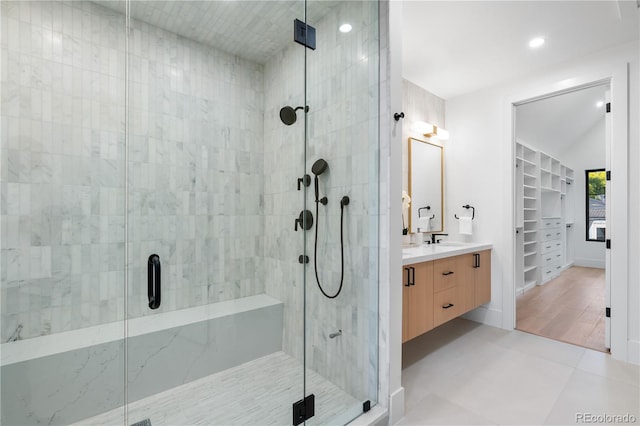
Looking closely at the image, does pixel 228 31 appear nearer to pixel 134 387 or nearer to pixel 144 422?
pixel 134 387

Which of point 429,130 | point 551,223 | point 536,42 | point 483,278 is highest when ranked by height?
point 536,42

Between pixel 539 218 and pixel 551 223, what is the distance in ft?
2.91

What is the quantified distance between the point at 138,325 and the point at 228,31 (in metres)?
1.88

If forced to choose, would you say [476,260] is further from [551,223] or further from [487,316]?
[551,223]

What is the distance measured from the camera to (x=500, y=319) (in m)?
3.13

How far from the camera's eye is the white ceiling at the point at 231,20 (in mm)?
1802

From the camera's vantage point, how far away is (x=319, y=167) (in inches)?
71.1

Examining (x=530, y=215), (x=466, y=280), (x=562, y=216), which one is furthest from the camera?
(x=562, y=216)

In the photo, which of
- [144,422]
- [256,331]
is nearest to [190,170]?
[256,331]

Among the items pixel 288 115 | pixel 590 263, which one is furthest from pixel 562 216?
pixel 288 115

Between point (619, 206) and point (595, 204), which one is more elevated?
point (595, 204)

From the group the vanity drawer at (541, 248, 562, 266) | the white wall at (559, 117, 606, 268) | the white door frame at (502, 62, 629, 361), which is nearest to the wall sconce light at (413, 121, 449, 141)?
the white door frame at (502, 62, 629, 361)

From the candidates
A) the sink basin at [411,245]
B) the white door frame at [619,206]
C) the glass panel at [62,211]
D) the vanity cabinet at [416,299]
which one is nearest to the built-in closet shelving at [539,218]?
the white door frame at [619,206]

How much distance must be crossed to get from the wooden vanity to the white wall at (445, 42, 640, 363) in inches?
7.8
